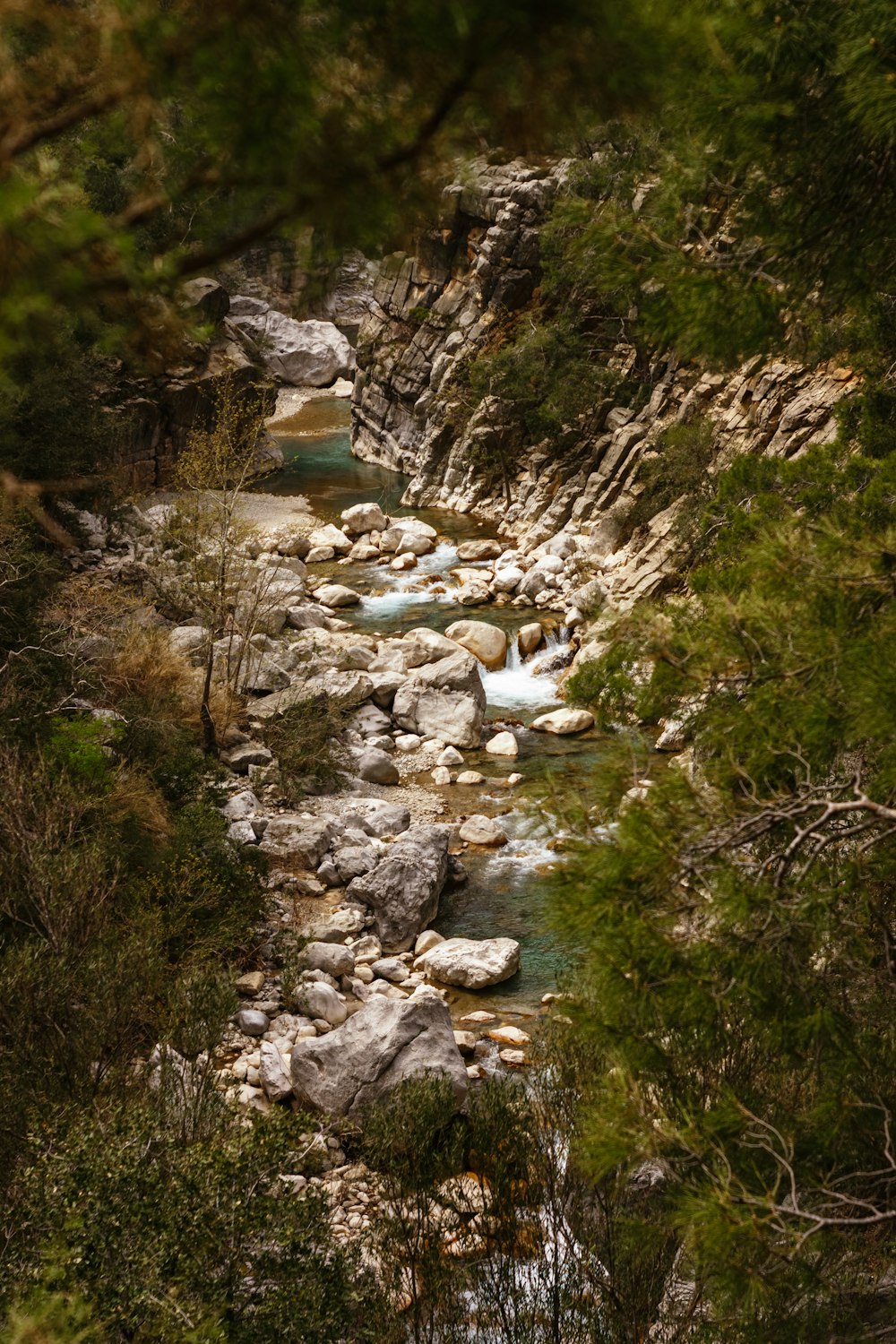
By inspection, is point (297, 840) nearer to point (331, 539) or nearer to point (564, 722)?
point (564, 722)

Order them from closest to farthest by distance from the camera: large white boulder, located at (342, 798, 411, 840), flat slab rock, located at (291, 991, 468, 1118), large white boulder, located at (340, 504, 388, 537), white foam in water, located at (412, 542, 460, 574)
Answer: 1. flat slab rock, located at (291, 991, 468, 1118)
2. large white boulder, located at (342, 798, 411, 840)
3. white foam in water, located at (412, 542, 460, 574)
4. large white boulder, located at (340, 504, 388, 537)

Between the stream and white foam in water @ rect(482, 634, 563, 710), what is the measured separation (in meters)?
0.03

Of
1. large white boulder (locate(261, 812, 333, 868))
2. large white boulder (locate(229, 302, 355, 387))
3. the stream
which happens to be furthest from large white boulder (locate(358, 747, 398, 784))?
large white boulder (locate(229, 302, 355, 387))

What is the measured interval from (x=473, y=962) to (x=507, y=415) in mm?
24442

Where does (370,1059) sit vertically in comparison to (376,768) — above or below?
above

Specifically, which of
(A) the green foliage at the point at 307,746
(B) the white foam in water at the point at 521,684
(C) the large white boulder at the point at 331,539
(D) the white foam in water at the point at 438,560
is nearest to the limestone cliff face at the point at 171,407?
(C) the large white boulder at the point at 331,539

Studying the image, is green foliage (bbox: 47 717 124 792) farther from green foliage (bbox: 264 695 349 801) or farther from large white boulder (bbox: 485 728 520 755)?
large white boulder (bbox: 485 728 520 755)

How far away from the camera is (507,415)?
111 feet

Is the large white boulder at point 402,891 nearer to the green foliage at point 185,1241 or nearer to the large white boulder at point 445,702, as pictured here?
the large white boulder at point 445,702

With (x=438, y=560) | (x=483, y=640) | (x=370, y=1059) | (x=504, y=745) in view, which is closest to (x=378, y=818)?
(x=504, y=745)

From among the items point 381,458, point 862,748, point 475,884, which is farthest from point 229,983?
point 381,458

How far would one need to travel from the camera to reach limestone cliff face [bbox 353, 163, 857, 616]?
23.8 m

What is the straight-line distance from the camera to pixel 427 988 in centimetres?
1212

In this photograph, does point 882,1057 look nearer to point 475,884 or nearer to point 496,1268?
point 496,1268
